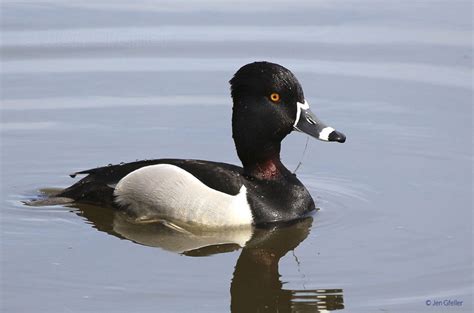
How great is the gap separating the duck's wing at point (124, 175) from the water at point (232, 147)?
0.47ft

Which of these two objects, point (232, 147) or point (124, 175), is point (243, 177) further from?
point (232, 147)

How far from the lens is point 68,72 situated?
1345cm

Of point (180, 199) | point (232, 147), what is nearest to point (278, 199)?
point (180, 199)

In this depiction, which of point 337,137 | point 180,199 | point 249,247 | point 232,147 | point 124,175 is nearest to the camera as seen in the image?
point 249,247

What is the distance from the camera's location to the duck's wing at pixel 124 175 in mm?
9664

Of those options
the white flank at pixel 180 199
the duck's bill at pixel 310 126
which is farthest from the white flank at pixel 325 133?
the white flank at pixel 180 199

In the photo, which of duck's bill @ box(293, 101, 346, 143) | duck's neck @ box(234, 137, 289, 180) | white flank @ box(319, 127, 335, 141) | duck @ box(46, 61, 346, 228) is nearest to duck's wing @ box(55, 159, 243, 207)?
duck @ box(46, 61, 346, 228)

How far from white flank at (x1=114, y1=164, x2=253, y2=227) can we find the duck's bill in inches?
28.5

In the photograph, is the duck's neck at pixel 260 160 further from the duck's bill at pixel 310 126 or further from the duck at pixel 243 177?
the duck's bill at pixel 310 126

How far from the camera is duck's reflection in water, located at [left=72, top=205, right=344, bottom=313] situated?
26.7 feet

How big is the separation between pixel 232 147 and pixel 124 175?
160cm

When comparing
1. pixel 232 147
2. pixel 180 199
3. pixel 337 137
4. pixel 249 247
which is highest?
pixel 337 137

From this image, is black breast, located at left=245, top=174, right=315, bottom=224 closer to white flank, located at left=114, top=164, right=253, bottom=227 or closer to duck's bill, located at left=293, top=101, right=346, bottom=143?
white flank, located at left=114, top=164, right=253, bottom=227

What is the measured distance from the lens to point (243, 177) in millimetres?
9891
